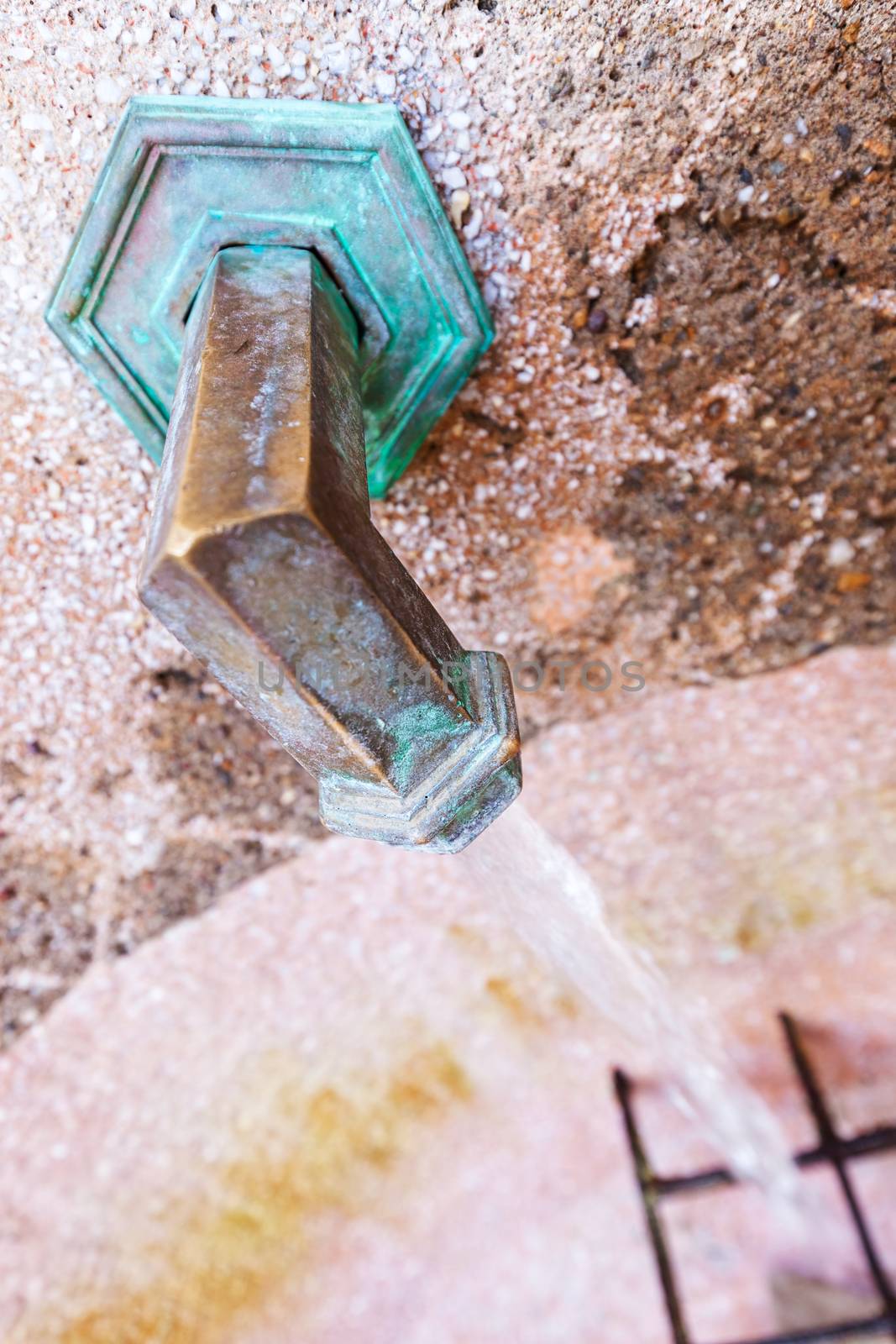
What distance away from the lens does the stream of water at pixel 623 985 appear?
1.02 meters

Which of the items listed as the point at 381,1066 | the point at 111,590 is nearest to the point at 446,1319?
the point at 381,1066

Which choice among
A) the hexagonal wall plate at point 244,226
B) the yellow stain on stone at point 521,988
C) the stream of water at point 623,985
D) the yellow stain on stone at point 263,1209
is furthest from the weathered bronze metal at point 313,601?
the yellow stain on stone at point 263,1209

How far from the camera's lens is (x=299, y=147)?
2.34ft

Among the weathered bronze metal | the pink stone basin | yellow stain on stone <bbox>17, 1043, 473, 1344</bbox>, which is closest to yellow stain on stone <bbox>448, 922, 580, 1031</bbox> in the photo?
the pink stone basin

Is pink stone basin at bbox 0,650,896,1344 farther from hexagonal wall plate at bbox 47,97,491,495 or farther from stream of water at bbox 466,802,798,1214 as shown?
hexagonal wall plate at bbox 47,97,491,495

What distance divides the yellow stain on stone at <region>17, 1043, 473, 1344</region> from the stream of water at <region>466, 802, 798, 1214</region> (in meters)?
0.35

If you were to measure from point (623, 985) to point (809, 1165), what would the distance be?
1.51 feet

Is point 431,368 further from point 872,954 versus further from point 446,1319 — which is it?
point 446,1319

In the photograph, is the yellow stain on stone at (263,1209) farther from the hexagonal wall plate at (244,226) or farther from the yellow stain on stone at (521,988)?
the hexagonal wall plate at (244,226)

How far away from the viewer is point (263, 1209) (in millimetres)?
1457

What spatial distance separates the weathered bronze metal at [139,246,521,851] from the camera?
0.48 meters

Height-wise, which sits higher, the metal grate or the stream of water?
the stream of water

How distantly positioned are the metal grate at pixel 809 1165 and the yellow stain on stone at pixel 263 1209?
0.30 m

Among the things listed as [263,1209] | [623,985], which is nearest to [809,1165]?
[623,985]
